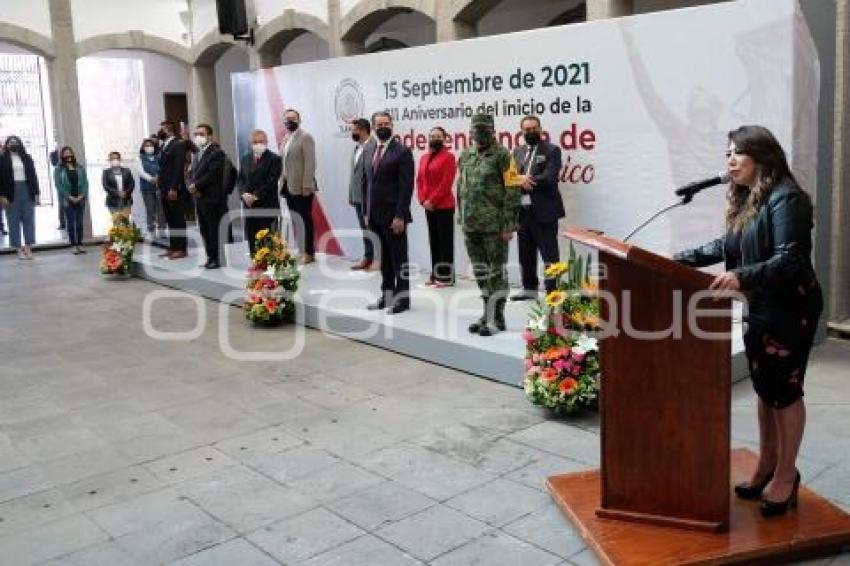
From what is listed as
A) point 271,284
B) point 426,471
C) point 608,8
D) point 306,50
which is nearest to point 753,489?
point 426,471

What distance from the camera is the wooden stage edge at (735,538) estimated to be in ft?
9.28

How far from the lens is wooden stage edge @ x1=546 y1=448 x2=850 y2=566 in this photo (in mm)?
2828

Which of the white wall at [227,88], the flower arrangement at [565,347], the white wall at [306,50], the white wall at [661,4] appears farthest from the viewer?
the white wall at [227,88]

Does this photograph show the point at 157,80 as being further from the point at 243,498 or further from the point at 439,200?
the point at 243,498

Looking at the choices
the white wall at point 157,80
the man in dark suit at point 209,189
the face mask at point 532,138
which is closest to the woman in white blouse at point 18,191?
the man in dark suit at point 209,189

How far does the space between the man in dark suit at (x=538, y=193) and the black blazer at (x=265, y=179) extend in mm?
2878

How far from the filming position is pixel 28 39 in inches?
485

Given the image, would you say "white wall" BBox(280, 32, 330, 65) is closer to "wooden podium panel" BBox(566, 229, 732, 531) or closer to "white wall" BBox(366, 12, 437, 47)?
"white wall" BBox(366, 12, 437, 47)

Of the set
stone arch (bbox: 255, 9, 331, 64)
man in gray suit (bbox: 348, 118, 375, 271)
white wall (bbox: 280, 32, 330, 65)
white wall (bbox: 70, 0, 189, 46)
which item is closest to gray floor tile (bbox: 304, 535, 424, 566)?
man in gray suit (bbox: 348, 118, 375, 271)

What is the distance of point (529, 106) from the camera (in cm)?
722

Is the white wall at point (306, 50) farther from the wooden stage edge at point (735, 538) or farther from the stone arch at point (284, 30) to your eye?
the wooden stage edge at point (735, 538)

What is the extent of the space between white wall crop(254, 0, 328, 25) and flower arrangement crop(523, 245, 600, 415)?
7255 mm

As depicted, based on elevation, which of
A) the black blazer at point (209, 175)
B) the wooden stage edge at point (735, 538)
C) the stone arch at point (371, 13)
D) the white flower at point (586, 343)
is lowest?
the wooden stage edge at point (735, 538)

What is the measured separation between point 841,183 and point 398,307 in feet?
10.3
